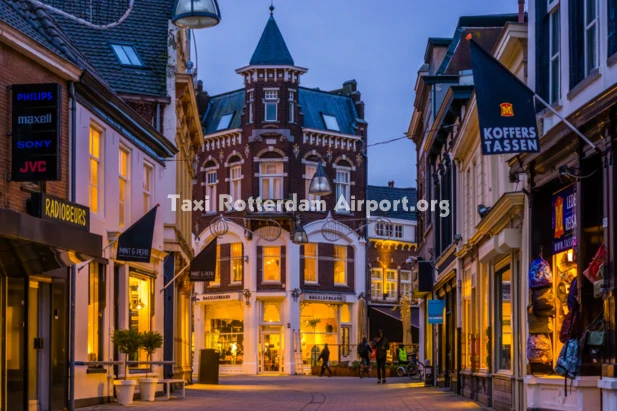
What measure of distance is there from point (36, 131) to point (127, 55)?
1623 centimetres

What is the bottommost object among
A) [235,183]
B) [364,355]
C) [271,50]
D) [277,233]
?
[364,355]

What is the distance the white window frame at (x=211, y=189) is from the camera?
65.7m

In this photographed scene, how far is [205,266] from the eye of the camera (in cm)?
3384

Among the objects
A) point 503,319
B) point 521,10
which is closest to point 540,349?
point 503,319

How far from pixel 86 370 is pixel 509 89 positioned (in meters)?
10.8

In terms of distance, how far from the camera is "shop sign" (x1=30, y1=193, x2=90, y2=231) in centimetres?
1897

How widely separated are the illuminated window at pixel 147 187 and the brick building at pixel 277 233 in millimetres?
32366

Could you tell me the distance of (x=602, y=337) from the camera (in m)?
14.3

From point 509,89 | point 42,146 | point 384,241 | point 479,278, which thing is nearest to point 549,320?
point 509,89

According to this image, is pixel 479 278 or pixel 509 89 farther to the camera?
pixel 479 278

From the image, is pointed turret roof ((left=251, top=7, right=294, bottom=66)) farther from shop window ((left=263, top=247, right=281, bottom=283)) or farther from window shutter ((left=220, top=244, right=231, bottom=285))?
window shutter ((left=220, top=244, right=231, bottom=285))

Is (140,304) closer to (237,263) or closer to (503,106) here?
(503,106)

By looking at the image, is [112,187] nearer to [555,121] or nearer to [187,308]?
[555,121]

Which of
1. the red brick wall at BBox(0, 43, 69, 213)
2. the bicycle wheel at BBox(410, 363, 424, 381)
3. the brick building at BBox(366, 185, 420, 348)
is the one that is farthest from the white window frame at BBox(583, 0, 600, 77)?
the brick building at BBox(366, 185, 420, 348)
